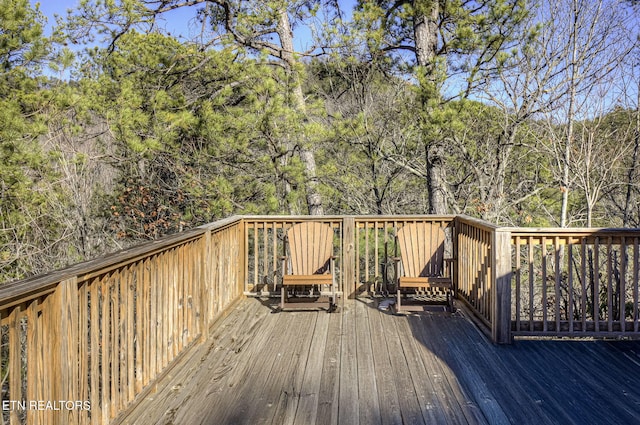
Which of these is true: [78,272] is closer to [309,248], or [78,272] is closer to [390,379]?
[390,379]

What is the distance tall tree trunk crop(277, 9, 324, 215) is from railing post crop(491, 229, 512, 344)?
4.78 metres

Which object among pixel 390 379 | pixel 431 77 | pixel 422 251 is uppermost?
pixel 431 77

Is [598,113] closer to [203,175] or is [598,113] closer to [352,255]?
[352,255]

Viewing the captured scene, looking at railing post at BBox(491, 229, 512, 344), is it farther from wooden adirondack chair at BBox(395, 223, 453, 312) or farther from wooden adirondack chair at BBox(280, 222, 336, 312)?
wooden adirondack chair at BBox(280, 222, 336, 312)

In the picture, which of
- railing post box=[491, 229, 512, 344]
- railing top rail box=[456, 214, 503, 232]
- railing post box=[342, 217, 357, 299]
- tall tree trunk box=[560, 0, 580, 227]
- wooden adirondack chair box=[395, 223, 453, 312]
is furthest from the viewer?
tall tree trunk box=[560, 0, 580, 227]

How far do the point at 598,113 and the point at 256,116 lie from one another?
5.39 meters

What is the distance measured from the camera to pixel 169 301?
305cm

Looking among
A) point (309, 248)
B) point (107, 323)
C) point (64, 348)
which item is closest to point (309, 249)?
point (309, 248)

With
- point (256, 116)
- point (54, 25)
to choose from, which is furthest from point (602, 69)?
point (54, 25)

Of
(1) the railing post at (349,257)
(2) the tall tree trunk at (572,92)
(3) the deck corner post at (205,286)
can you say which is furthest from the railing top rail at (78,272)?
(2) the tall tree trunk at (572,92)

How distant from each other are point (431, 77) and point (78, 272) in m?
6.33

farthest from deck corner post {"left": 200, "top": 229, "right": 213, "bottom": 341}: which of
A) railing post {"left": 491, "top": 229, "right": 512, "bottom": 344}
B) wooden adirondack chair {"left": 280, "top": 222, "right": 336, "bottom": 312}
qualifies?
railing post {"left": 491, "top": 229, "right": 512, "bottom": 344}

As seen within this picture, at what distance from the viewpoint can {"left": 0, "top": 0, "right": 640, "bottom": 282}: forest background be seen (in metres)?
7.15

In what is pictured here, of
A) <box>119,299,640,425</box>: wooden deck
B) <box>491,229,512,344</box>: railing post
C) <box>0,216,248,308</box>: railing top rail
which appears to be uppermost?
<box>0,216,248,308</box>: railing top rail
